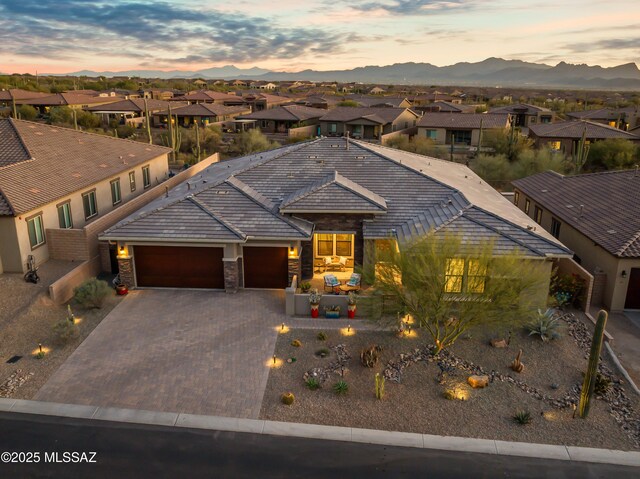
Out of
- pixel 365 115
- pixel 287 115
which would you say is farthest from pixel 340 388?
pixel 287 115

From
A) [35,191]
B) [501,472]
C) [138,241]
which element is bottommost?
[501,472]

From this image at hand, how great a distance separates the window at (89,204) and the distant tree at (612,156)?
44.7m

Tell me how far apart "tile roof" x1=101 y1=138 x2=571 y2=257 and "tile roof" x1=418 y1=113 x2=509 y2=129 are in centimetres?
3966

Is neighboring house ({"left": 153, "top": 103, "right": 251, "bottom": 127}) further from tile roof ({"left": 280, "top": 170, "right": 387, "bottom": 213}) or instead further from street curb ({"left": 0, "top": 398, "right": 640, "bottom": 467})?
street curb ({"left": 0, "top": 398, "right": 640, "bottom": 467})

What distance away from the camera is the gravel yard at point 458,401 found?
13.6 metres

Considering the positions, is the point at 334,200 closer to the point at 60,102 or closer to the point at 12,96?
the point at 60,102

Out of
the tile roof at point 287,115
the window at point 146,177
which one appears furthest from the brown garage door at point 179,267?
the tile roof at point 287,115

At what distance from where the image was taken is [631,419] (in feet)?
46.3

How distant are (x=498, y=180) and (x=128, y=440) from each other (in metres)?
38.9

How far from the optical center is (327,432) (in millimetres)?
13375

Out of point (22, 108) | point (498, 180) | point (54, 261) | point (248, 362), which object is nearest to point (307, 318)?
point (248, 362)

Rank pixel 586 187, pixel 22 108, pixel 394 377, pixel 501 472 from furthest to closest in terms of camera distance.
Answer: pixel 22 108
pixel 586 187
pixel 394 377
pixel 501 472

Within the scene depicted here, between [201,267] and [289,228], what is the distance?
442 centimetres

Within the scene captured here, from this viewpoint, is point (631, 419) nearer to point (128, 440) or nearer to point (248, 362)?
point (248, 362)
